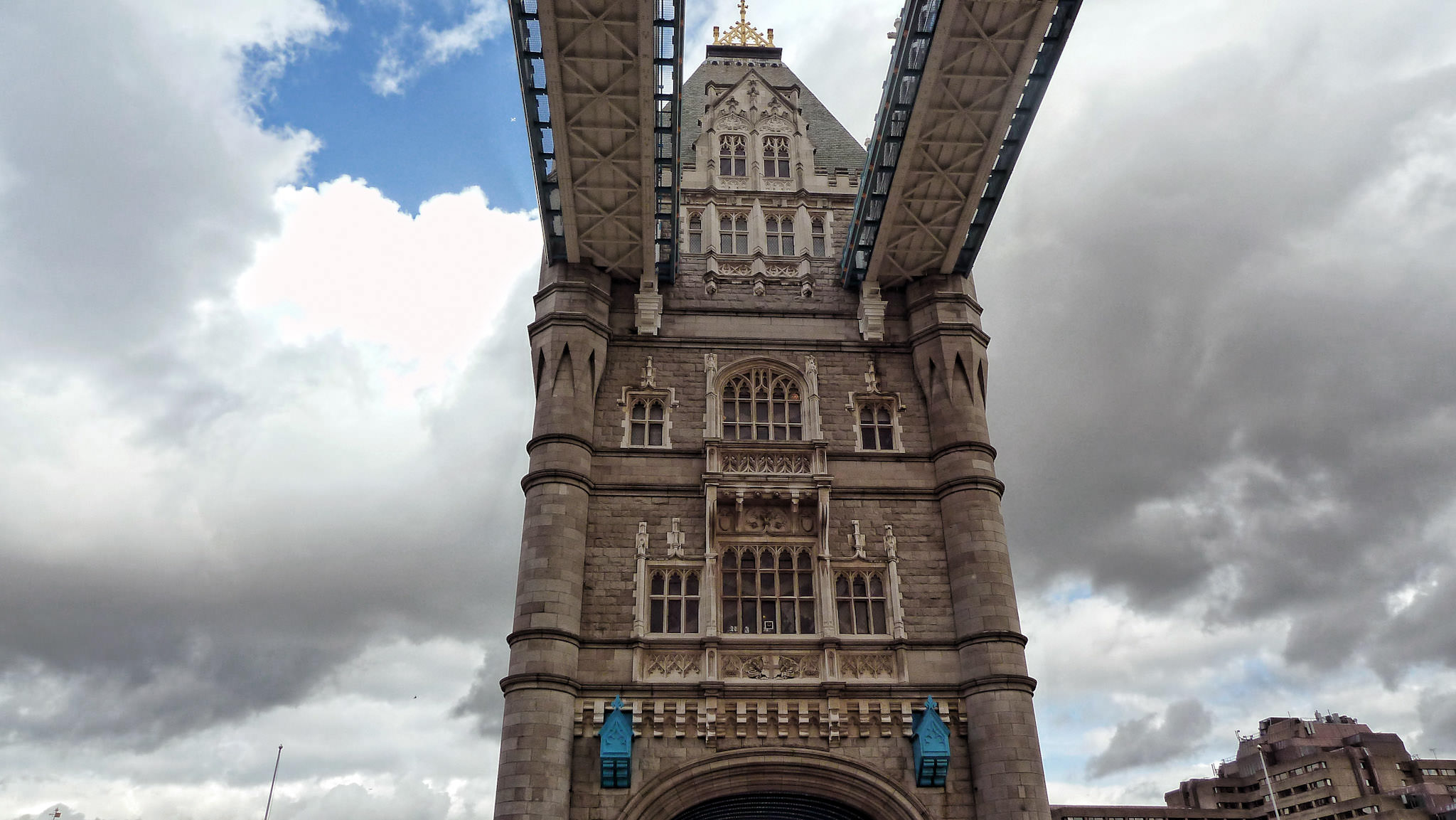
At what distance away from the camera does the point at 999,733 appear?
23.2m

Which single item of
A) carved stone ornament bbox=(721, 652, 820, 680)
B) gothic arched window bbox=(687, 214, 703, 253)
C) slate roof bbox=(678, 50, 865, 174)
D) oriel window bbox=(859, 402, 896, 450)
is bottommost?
carved stone ornament bbox=(721, 652, 820, 680)

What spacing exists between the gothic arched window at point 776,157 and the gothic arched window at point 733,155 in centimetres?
67

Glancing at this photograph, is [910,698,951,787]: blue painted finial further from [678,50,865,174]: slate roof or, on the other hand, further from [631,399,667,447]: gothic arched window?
[678,50,865,174]: slate roof

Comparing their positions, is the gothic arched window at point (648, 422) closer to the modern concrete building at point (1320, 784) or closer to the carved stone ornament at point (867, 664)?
the carved stone ornament at point (867, 664)

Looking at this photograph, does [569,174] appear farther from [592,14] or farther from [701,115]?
[701,115]

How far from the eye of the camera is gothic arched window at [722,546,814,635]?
83.0 ft

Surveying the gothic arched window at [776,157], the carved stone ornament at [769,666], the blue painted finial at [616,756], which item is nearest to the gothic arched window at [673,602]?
the carved stone ornament at [769,666]

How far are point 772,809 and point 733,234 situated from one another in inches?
709

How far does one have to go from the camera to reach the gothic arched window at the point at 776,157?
34219 millimetres

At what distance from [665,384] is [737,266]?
17.4ft

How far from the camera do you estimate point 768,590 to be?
2595 centimetres

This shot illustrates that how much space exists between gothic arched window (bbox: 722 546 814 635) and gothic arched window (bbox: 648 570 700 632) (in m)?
0.86

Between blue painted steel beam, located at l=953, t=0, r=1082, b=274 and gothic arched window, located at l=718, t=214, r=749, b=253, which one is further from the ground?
gothic arched window, located at l=718, t=214, r=749, b=253

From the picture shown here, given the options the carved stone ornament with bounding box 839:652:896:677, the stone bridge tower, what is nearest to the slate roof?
the stone bridge tower
